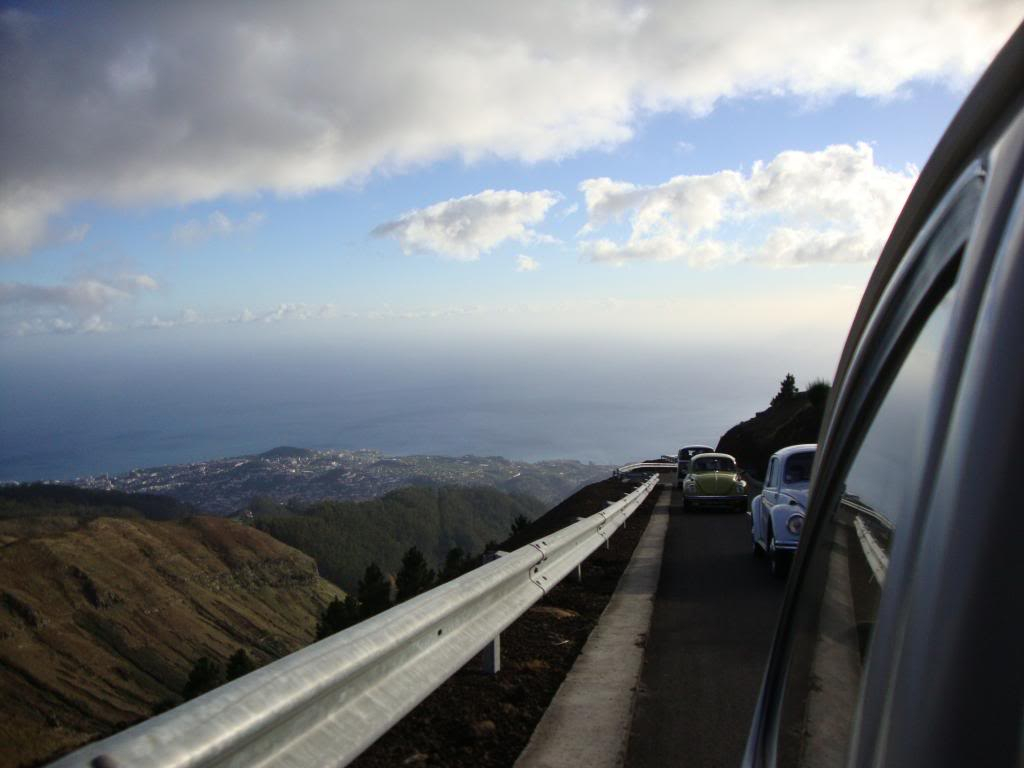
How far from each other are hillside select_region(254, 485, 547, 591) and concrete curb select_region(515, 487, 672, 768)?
232 ft

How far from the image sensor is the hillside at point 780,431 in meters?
28.6

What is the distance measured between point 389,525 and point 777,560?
8950 cm

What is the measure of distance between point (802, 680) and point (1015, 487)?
1301 millimetres

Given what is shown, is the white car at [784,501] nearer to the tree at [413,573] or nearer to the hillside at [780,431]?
the tree at [413,573]

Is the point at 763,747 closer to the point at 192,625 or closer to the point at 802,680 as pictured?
the point at 802,680

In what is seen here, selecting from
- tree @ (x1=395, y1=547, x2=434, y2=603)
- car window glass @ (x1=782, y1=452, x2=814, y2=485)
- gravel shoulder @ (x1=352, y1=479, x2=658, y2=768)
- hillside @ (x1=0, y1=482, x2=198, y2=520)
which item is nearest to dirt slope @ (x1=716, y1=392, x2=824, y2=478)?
tree @ (x1=395, y1=547, x2=434, y2=603)

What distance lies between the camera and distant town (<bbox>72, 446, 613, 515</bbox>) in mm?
133375

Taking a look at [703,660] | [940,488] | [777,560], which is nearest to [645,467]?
[777,560]

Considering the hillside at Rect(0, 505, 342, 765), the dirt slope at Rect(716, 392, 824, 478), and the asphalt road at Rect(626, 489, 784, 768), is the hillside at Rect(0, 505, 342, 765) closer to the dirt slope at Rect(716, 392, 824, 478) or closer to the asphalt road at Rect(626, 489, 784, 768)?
the asphalt road at Rect(626, 489, 784, 768)

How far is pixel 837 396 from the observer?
85.1 inches

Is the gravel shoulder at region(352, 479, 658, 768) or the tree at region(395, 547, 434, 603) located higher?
the gravel shoulder at region(352, 479, 658, 768)

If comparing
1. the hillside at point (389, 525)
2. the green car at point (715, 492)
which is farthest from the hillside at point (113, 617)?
the hillside at point (389, 525)

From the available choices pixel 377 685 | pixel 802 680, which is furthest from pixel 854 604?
pixel 377 685

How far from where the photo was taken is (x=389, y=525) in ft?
318
